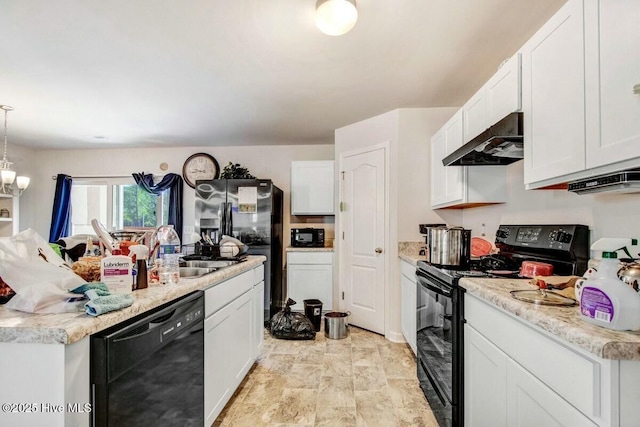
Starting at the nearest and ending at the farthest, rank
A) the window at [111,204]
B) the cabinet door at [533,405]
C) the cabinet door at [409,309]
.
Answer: the cabinet door at [533,405]
the cabinet door at [409,309]
the window at [111,204]

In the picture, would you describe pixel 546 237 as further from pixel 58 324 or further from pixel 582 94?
pixel 58 324

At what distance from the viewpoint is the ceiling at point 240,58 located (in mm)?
1871

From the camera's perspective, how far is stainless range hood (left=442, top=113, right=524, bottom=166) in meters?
1.65

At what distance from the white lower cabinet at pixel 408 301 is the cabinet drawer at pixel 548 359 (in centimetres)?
133

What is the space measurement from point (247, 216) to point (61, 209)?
3291mm

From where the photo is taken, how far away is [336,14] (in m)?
1.73

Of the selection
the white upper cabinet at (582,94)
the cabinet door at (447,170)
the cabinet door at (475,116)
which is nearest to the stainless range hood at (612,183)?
the white upper cabinet at (582,94)

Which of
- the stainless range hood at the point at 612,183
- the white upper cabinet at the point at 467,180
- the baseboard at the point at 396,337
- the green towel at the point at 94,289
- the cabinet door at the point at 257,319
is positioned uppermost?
the white upper cabinet at the point at 467,180

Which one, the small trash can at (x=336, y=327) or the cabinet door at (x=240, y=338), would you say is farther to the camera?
the small trash can at (x=336, y=327)

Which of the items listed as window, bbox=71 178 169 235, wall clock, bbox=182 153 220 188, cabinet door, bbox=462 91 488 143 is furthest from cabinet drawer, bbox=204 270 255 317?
window, bbox=71 178 169 235

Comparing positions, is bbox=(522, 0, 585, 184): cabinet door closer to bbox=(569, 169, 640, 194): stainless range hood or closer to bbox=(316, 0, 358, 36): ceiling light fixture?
bbox=(569, 169, 640, 194): stainless range hood

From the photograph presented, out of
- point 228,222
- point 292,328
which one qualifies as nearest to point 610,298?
point 292,328

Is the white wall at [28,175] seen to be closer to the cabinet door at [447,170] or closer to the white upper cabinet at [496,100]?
the cabinet door at [447,170]

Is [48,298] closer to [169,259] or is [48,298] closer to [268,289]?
[169,259]
